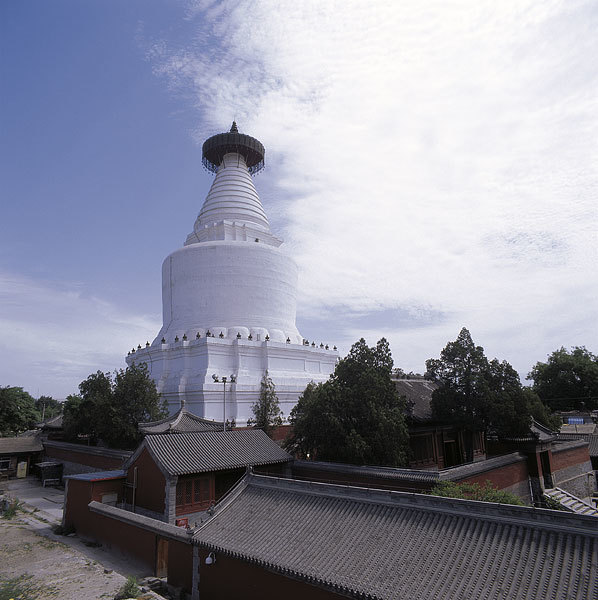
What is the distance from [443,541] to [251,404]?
814 inches

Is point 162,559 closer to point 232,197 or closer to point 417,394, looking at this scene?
point 417,394

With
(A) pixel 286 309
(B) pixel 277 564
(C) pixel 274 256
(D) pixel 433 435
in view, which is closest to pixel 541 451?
(D) pixel 433 435

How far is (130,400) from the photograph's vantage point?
79.9ft

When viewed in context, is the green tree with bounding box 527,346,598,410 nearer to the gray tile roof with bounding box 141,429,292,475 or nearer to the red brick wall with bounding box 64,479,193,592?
the gray tile roof with bounding box 141,429,292,475

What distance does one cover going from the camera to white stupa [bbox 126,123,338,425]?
1143 inches

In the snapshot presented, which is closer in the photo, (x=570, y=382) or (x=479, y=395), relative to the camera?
(x=479, y=395)

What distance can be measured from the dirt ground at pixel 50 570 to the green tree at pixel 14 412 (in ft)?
87.9

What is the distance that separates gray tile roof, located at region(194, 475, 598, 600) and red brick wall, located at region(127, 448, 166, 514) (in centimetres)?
585

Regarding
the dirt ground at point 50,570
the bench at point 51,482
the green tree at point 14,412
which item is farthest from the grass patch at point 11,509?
the green tree at point 14,412

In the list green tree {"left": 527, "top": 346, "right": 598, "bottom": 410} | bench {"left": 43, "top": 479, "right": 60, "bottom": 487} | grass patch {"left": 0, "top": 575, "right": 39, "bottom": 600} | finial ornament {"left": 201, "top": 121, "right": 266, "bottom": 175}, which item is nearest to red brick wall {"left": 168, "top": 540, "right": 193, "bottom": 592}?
grass patch {"left": 0, "top": 575, "right": 39, "bottom": 600}

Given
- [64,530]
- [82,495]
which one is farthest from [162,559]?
[64,530]

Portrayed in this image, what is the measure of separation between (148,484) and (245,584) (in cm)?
838

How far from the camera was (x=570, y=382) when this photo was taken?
2228 inches

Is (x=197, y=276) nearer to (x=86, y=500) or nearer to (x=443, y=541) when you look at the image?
(x=86, y=500)
